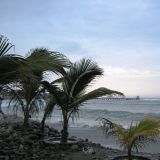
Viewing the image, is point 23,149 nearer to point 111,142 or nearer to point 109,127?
point 109,127

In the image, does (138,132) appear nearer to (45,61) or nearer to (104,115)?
(45,61)

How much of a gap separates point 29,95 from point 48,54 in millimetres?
4756

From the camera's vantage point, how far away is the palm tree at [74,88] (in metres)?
9.83

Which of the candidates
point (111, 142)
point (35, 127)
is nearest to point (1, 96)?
point (35, 127)

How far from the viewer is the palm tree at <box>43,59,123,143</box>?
32.2ft

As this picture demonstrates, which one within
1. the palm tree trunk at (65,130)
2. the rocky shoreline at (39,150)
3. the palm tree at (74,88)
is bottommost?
the rocky shoreline at (39,150)

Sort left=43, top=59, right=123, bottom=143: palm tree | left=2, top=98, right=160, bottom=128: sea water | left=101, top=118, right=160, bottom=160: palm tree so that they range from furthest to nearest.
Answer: left=2, top=98, right=160, bottom=128: sea water < left=43, top=59, right=123, bottom=143: palm tree < left=101, top=118, right=160, bottom=160: palm tree

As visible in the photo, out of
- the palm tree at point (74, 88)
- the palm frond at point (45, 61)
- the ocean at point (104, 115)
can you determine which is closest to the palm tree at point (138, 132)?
the palm frond at point (45, 61)

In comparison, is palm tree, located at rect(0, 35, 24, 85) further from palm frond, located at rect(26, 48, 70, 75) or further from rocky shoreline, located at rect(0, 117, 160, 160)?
rocky shoreline, located at rect(0, 117, 160, 160)

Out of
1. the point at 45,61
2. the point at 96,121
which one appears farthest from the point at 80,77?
the point at 96,121

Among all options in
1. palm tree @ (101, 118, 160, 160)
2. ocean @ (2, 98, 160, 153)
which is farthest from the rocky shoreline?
palm tree @ (101, 118, 160, 160)

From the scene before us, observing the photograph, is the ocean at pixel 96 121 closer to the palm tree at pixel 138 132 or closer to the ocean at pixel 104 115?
the ocean at pixel 104 115

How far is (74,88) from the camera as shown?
392 inches

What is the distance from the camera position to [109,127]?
673cm
